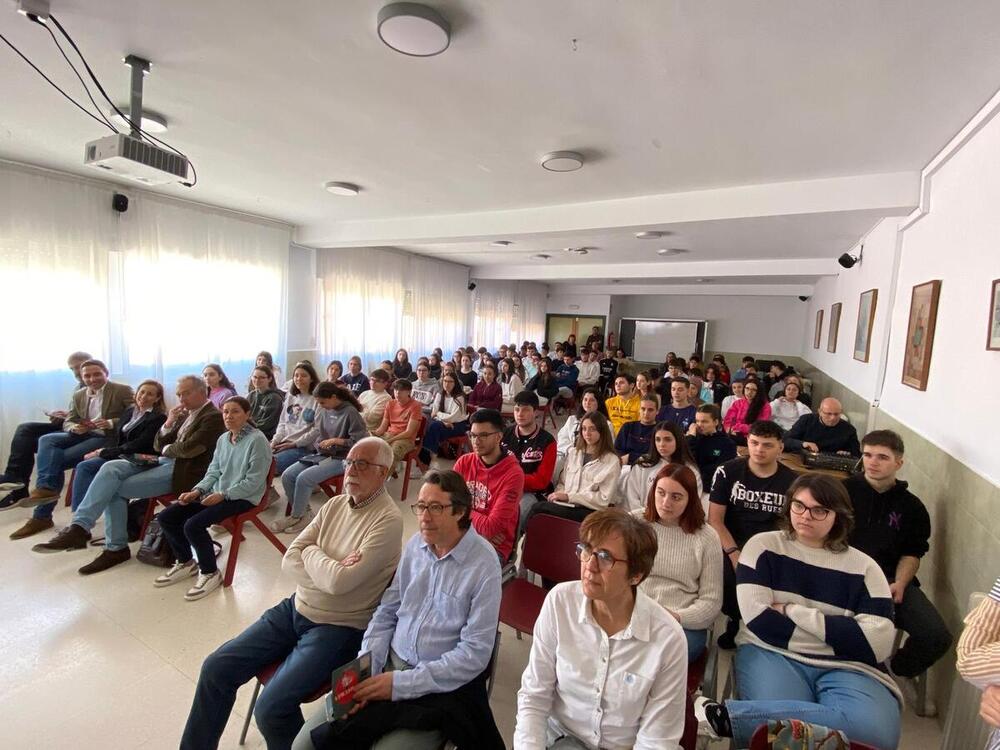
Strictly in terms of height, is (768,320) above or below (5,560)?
above

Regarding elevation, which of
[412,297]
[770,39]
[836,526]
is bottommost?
[836,526]

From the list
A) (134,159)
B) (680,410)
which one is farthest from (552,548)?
(134,159)

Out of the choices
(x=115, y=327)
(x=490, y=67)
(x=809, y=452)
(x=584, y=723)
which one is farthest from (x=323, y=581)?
(x=115, y=327)

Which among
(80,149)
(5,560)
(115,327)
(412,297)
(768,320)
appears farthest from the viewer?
(768,320)

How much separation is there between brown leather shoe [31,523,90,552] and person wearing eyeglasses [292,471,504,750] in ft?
9.02

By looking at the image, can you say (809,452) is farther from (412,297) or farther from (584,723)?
(412,297)

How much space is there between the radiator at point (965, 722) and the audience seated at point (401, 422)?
360 cm

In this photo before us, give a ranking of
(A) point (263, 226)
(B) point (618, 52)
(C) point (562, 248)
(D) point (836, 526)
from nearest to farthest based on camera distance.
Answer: (D) point (836, 526)
(B) point (618, 52)
(A) point (263, 226)
(C) point (562, 248)

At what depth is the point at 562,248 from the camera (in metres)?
6.80

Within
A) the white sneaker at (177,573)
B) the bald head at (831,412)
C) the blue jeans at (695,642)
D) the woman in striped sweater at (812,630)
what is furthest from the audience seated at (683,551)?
the white sneaker at (177,573)

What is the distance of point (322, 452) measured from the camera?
3.72 meters

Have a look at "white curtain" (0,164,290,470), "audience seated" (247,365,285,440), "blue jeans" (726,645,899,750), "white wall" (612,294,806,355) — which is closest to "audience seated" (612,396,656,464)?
"blue jeans" (726,645,899,750)

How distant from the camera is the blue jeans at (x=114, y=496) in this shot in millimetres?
2955

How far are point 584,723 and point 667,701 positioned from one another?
24cm
